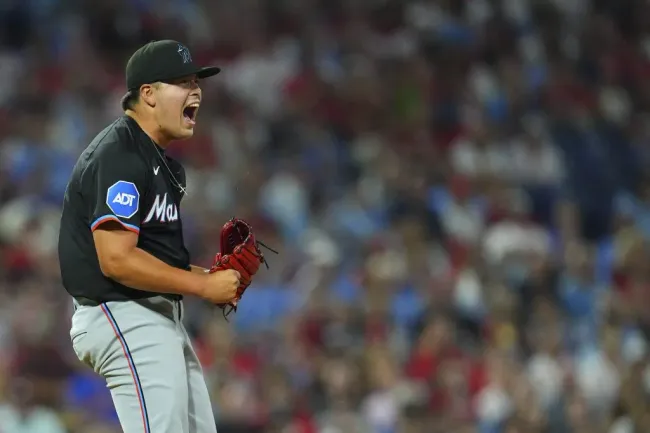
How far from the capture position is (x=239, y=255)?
12.7 ft

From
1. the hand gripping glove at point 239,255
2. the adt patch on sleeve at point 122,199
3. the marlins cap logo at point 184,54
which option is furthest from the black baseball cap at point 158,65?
the hand gripping glove at point 239,255

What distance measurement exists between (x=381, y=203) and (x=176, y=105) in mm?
5438

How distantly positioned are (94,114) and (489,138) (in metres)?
3.54

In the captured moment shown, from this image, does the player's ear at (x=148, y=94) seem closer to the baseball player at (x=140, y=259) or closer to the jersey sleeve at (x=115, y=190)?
the baseball player at (x=140, y=259)

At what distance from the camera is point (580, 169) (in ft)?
33.2

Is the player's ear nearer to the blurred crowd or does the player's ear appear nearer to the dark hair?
the dark hair

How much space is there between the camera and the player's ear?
385cm

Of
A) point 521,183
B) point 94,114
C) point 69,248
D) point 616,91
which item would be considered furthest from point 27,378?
point 616,91

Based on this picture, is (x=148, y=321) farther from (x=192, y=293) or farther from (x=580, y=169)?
(x=580, y=169)

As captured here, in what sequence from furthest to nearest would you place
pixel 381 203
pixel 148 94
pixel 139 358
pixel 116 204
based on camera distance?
pixel 381 203, pixel 148 94, pixel 139 358, pixel 116 204

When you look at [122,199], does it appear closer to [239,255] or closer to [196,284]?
[196,284]

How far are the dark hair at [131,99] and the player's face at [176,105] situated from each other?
8cm

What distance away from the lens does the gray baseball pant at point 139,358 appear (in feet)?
12.1

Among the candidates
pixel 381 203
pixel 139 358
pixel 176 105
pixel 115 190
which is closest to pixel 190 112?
pixel 176 105
